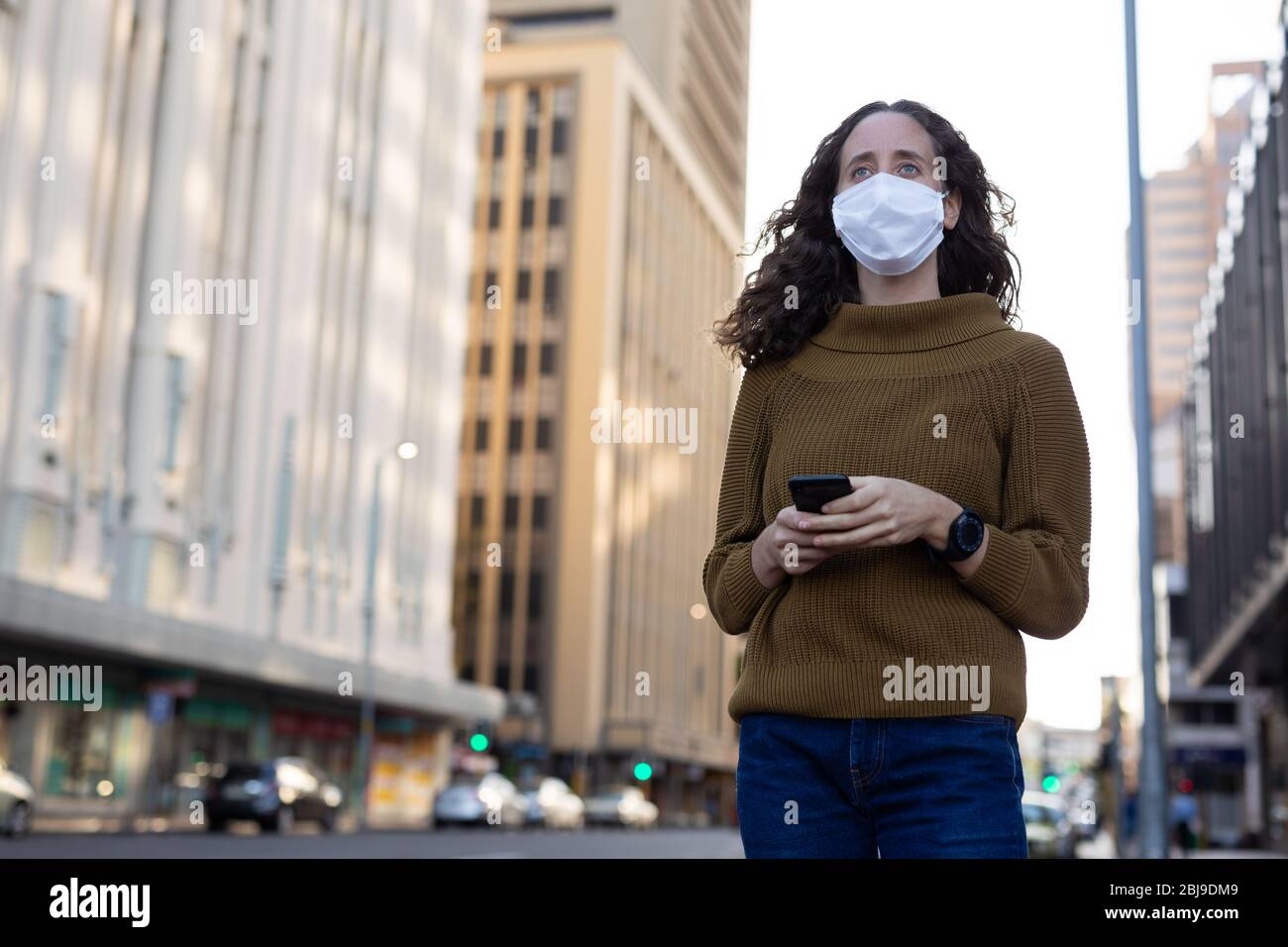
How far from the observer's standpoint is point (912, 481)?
2.24 meters

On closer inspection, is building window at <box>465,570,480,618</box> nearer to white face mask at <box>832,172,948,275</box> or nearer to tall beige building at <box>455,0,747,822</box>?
tall beige building at <box>455,0,747,822</box>

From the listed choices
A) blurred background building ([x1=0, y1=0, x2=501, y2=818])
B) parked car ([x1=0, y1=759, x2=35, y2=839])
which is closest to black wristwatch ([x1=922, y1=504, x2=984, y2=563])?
parked car ([x1=0, y1=759, x2=35, y2=839])

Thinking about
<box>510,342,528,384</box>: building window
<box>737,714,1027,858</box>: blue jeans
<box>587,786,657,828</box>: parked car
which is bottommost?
<box>587,786,657,828</box>: parked car

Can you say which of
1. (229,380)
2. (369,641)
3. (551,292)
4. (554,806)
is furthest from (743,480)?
(551,292)

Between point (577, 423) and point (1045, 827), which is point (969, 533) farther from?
point (577, 423)

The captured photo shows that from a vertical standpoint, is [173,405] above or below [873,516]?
above

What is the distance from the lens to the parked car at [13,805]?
20016 millimetres

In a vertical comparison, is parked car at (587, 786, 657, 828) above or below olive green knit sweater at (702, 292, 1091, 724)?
below

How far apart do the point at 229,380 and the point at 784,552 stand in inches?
1462

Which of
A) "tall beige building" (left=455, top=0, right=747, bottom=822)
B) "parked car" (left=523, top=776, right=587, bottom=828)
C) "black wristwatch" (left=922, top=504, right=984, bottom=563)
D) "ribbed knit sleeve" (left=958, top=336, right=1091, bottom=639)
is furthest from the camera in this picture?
"tall beige building" (left=455, top=0, right=747, bottom=822)

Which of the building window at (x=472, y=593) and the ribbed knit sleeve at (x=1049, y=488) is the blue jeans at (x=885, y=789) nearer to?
the ribbed knit sleeve at (x=1049, y=488)

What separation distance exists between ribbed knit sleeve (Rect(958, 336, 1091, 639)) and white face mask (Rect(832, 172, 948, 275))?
27 centimetres

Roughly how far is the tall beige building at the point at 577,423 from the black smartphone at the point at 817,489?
66.5 metres

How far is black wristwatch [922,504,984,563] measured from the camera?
209 cm
